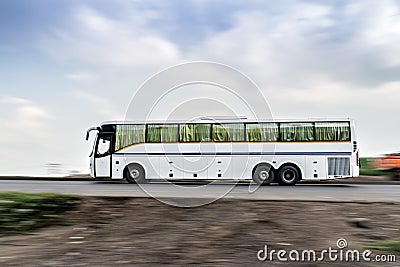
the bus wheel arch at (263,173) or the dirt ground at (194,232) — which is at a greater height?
the bus wheel arch at (263,173)

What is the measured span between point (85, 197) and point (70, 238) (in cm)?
275

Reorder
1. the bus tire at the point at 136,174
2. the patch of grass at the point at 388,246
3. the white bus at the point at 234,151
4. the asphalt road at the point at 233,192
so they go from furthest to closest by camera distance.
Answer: the bus tire at the point at 136,174
the white bus at the point at 234,151
the asphalt road at the point at 233,192
the patch of grass at the point at 388,246

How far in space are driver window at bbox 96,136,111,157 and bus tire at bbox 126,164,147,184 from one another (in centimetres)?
126

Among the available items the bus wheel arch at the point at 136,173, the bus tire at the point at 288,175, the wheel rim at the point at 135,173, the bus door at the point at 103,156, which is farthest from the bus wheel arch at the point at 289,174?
the bus door at the point at 103,156

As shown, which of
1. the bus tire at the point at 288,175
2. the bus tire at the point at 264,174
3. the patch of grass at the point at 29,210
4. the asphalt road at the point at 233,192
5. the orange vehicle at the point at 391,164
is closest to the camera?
the patch of grass at the point at 29,210

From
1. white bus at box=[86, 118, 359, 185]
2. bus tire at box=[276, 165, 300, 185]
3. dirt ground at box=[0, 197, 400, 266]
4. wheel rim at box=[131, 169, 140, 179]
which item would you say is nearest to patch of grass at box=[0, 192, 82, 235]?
dirt ground at box=[0, 197, 400, 266]

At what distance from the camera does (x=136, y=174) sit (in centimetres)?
2189

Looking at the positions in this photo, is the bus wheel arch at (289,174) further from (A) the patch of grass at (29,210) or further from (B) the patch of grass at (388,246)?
(B) the patch of grass at (388,246)

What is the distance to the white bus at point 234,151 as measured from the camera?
21078 mm

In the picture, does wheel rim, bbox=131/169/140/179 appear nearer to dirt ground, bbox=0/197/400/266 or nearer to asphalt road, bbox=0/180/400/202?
asphalt road, bbox=0/180/400/202

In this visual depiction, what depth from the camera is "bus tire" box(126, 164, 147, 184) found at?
21.8 metres

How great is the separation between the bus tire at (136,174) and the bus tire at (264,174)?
15.6 feet

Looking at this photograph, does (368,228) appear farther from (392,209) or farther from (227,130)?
(227,130)

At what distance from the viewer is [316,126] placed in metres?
21.5
